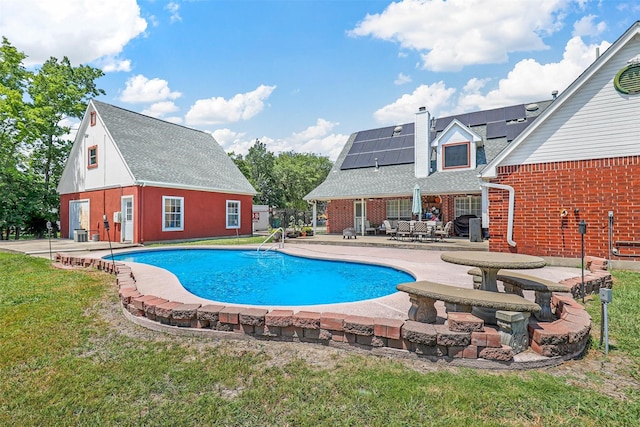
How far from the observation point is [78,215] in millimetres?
19016

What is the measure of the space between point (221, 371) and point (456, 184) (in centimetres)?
1520

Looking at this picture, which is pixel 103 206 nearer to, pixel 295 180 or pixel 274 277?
pixel 274 277

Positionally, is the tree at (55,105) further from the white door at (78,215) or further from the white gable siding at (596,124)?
the white gable siding at (596,124)

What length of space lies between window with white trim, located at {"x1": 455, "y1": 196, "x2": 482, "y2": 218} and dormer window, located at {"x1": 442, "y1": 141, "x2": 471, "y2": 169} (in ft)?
5.85

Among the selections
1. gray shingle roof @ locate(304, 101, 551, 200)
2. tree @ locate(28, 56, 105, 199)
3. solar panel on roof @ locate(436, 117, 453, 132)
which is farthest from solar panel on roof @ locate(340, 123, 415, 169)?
tree @ locate(28, 56, 105, 199)

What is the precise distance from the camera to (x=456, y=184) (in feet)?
51.6

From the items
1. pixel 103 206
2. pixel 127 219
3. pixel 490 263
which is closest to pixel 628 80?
pixel 490 263

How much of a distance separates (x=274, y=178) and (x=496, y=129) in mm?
25270

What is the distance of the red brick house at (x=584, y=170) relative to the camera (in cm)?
787

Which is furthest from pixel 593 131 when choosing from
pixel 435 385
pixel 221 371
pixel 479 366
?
pixel 221 371

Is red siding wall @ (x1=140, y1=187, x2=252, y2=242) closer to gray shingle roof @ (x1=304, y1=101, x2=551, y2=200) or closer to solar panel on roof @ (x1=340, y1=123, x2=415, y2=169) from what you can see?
gray shingle roof @ (x1=304, y1=101, x2=551, y2=200)

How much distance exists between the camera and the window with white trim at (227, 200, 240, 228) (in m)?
20.4

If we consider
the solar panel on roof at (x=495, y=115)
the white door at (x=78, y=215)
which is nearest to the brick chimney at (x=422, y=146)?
the solar panel on roof at (x=495, y=115)

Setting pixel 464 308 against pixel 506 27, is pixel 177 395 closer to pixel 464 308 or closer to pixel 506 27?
pixel 464 308
